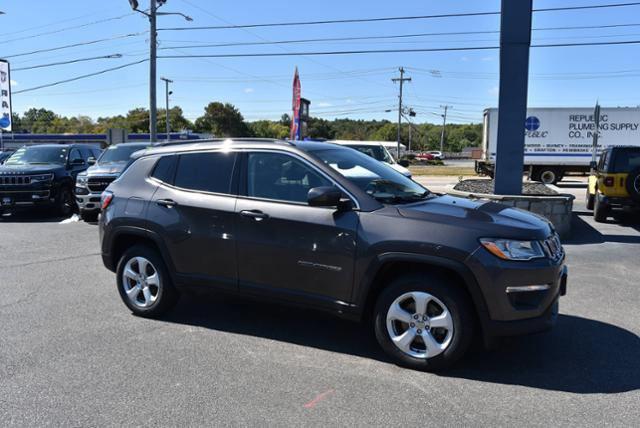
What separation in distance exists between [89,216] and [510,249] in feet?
37.3

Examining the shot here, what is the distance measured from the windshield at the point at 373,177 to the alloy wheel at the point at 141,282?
2.10 metres

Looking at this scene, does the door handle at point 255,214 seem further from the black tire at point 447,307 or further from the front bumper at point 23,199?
the front bumper at point 23,199

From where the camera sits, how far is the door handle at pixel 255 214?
4.66m

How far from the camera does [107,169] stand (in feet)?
41.5

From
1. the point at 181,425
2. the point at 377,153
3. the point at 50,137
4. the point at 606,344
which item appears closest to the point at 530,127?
the point at 377,153

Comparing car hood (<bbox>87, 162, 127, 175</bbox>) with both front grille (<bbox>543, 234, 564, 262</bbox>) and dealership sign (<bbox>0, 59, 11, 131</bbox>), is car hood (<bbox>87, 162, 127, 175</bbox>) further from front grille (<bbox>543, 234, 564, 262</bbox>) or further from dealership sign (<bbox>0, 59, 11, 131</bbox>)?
dealership sign (<bbox>0, 59, 11, 131</bbox>)

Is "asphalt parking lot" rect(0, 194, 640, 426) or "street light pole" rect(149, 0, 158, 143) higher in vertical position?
"street light pole" rect(149, 0, 158, 143)

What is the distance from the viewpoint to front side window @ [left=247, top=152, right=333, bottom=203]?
4617mm

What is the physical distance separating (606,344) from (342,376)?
2.42 metres

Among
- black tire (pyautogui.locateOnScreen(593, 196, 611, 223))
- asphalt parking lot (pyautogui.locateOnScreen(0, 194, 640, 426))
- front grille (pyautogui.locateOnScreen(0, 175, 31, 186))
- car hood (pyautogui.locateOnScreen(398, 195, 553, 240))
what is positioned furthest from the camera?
front grille (pyautogui.locateOnScreen(0, 175, 31, 186))

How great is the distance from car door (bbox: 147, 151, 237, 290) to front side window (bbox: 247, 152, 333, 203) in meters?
0.23

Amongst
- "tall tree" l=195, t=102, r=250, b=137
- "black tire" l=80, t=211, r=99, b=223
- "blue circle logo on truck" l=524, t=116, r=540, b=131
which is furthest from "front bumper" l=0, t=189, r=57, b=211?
"tall tree" l=195, t=102, r=250, b=137

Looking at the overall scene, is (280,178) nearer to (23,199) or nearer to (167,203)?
(167,203)

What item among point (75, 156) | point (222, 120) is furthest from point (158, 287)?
point (222, 120)
